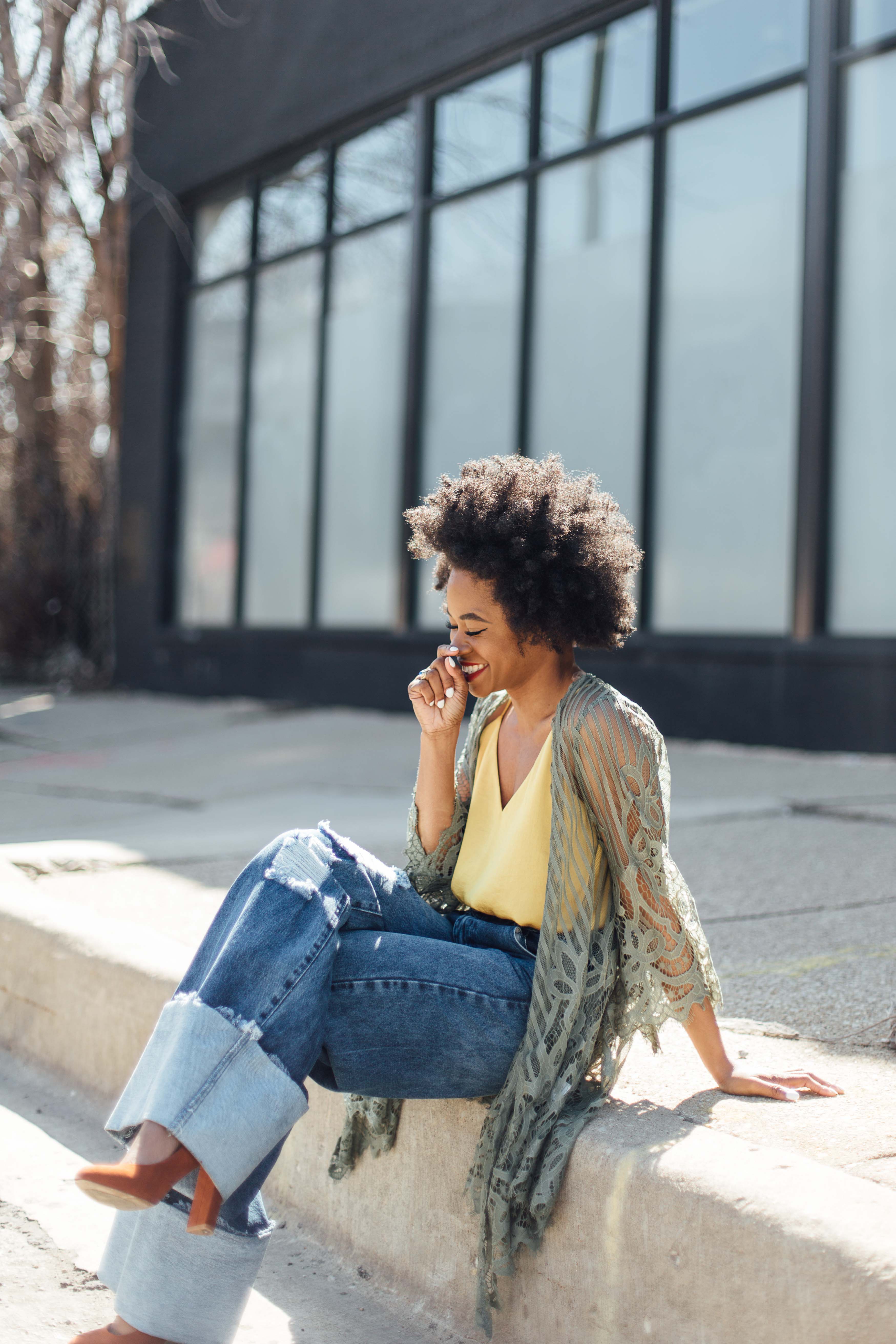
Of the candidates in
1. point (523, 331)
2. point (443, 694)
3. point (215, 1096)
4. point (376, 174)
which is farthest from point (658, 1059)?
point (376, 174)

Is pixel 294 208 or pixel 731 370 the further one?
pixel 294 208

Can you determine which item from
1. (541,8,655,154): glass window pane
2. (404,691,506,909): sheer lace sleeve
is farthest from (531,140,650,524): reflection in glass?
(404,691,506,909): sheer lace sleeve

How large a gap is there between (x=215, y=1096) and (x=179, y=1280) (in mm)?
329

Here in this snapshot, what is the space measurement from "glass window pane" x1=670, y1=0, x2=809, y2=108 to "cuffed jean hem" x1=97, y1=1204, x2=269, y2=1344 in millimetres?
6793

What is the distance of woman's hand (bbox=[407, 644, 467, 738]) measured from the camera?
7.98 ft

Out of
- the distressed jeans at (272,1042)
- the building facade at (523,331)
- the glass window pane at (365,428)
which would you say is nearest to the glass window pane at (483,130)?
the building facade at (523,331)

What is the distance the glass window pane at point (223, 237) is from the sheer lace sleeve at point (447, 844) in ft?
30.6

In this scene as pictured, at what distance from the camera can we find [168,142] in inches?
458

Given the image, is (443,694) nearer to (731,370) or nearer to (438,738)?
(438,738)

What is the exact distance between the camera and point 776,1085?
2.21 m

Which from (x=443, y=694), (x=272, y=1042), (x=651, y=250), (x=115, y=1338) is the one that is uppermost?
(x=651, y=250)

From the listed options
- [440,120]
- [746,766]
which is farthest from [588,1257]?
[440,120]

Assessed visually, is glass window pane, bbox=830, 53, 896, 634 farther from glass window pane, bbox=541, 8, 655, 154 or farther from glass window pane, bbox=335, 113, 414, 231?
glass window pane, bbox=335, 113, 414, 231

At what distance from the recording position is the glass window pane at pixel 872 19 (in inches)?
260
